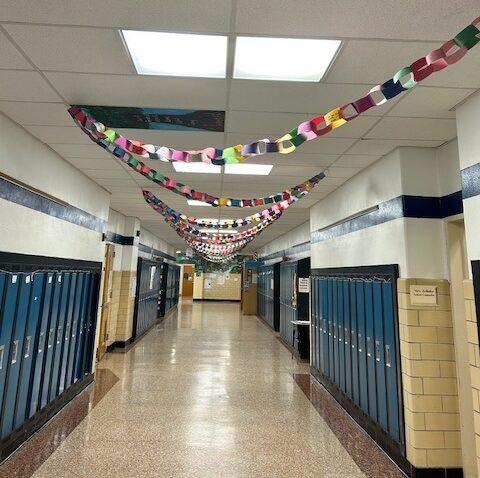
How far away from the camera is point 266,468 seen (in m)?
2.67

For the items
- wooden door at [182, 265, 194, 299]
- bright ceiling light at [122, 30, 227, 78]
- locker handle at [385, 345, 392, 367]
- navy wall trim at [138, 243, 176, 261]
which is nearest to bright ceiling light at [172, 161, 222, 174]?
bright ceiling light at [122, 30, 227, 78]

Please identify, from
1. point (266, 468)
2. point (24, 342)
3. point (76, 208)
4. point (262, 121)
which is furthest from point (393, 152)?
point (24, 342)

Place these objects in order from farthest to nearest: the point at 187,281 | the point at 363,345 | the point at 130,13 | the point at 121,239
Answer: the point at 187,281 < the point at 121,239 < the point at 363,345 < the point at 130,13

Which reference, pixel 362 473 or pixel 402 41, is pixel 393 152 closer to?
pixel 402 41

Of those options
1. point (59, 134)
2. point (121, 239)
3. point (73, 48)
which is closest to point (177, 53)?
point (73, 48)

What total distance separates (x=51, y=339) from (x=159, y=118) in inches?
105

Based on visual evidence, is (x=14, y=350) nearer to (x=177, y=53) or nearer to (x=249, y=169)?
(x=177, y=53)

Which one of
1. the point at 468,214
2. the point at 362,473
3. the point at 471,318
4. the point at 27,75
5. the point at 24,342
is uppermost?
the point at 27,75

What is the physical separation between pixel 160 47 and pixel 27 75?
39.0 inches

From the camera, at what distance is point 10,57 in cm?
197

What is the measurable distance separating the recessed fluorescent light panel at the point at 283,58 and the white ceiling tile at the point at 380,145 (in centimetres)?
120

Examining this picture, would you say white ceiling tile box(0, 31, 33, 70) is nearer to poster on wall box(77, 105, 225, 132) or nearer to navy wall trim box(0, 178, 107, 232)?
poster on wall box(77, 105, 225, 132)

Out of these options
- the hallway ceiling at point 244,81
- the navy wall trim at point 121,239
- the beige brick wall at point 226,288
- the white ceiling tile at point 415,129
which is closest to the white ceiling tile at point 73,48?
the hallway ceiling at point 244,81

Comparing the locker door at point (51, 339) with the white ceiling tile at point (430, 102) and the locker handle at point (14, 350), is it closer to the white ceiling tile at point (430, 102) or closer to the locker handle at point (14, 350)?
the locker handle at point (14, 350)
